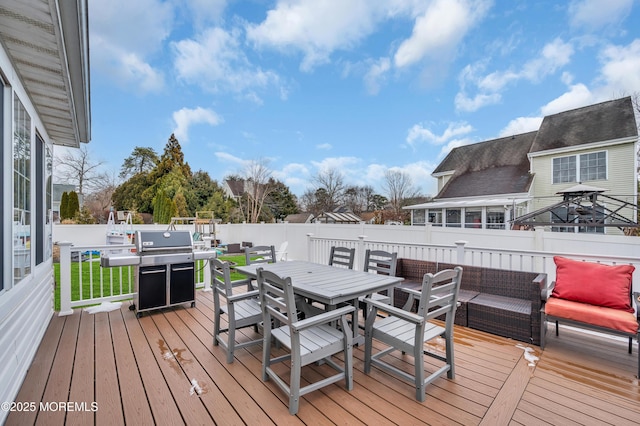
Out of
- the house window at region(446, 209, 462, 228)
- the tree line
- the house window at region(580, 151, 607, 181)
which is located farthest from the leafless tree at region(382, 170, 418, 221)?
the house window at region(580, 151, 607, 181)

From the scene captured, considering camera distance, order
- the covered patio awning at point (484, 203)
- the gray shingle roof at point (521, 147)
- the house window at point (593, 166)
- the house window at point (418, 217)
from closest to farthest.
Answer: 1. the house window at point (593, 166)
2. the covered patio awning at point (484, 203)
3. the gray shingle roof at point (521, 147)
4. the house window at point (418, 217)

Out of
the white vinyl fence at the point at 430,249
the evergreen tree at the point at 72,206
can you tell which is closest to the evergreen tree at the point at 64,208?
the evergreen tree at the point at 72,206

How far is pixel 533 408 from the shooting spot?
1.99 metres

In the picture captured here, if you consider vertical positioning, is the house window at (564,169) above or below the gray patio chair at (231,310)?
above

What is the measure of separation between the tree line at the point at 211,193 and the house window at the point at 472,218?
6000mm

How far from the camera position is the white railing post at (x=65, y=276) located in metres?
3.75

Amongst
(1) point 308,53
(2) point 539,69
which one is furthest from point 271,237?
(2) point 539,69

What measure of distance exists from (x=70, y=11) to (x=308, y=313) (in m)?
2.86

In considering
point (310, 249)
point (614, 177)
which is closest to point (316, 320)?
point (310, 249)

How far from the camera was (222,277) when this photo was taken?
9.29 ft

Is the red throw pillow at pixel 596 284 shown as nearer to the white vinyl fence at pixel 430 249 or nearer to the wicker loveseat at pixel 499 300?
the wicker loveseat at pixel 499 300

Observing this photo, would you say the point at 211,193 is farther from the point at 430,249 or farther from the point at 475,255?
the point at 475,255

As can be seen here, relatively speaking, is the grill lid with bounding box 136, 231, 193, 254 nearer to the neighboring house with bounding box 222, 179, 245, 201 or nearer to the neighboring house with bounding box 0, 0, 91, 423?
the neighboring house with bounding box 0, 0, 91, 423

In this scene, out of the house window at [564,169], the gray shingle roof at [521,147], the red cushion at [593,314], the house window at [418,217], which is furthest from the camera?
the house window at [418,217]
